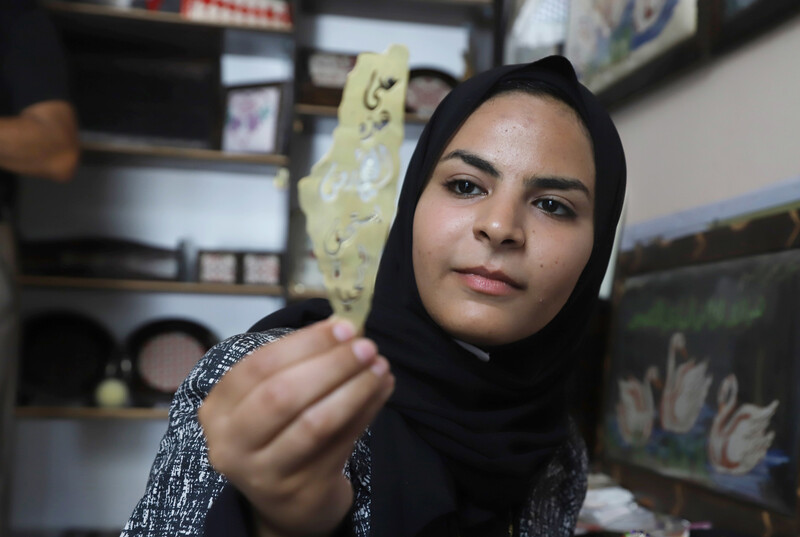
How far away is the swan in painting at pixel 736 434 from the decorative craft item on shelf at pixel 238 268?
166cm

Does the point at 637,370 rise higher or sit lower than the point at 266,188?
lower

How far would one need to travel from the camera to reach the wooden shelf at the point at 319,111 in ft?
8.66

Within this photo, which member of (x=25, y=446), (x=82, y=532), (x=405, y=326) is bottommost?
(x=82, y=532)

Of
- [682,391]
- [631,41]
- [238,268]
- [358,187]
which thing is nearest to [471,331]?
[358,187]

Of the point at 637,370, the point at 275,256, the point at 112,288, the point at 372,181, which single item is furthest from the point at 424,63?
the point at 372,181

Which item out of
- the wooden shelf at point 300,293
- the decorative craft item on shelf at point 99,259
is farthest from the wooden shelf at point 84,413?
the wooden shelf at point 300,293

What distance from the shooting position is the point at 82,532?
268cm

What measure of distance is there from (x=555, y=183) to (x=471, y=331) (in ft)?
0.74

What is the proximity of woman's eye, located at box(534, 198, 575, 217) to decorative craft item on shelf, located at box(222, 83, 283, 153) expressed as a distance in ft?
6.07

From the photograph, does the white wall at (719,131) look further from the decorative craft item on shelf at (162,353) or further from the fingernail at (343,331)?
the decorative craft item on shelf at (162,353)

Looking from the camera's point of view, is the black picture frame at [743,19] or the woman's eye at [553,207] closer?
the woman's eye at [553,207]

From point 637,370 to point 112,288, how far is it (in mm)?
1759

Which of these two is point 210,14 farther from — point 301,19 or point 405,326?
point 405,326

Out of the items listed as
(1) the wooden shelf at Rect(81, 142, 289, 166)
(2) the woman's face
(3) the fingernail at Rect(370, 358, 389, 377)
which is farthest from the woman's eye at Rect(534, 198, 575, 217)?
(1) the wooden shelf at Rect(81, 142, 289, 166)
